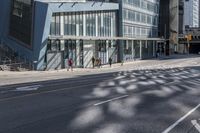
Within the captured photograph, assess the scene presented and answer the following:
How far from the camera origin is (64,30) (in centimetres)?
5225

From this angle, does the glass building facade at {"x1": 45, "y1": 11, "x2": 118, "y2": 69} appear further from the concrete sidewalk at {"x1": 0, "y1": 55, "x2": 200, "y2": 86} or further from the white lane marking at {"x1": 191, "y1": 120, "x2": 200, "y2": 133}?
the white lane marking at {"x1": 191, "y1": 120, "x2": 200, "y2": 133}

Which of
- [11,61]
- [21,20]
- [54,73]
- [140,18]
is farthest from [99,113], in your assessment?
[140,18]

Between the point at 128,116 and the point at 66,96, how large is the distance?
563 cm

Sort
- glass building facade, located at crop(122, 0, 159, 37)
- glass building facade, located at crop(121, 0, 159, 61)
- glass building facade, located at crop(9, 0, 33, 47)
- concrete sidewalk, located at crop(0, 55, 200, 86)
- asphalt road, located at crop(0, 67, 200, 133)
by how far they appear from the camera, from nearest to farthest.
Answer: asphalt road, located at crop(0, 67, 200, 133), concrete sidewalk, located at crop(0, 55, 200, 86), glass building facade, located at crop(9, 0, 33, 47), glass building facade, located at crop(121, 0, 159, 61), glass building facade, located at crop(122, 0, 159, 37)

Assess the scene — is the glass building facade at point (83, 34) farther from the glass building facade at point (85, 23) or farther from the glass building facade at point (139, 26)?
the glass building facade at point (139, 26)

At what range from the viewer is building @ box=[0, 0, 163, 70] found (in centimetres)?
4747

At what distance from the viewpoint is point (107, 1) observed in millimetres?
72562

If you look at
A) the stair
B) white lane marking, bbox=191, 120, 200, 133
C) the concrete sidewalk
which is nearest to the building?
the stair

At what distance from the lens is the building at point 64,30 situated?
47.5 m

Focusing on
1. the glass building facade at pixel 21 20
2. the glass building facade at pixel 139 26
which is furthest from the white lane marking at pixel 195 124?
the glass building facade at pixel 139 26

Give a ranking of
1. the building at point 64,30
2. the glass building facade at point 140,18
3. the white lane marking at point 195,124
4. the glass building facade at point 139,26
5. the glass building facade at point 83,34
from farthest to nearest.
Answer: the glass building facade at point 140,18
the glass building facade at point 139,26
the glass building facade at point 83,34
the building at point 64,30
the white lane marking at point 195,124

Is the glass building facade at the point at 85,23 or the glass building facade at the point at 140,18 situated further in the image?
the glass building facade at the point at 140,18

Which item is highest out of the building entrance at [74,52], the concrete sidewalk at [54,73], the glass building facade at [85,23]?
the glass building facade at [85,23]

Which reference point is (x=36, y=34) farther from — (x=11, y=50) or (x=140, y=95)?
(x=140, y=95)
